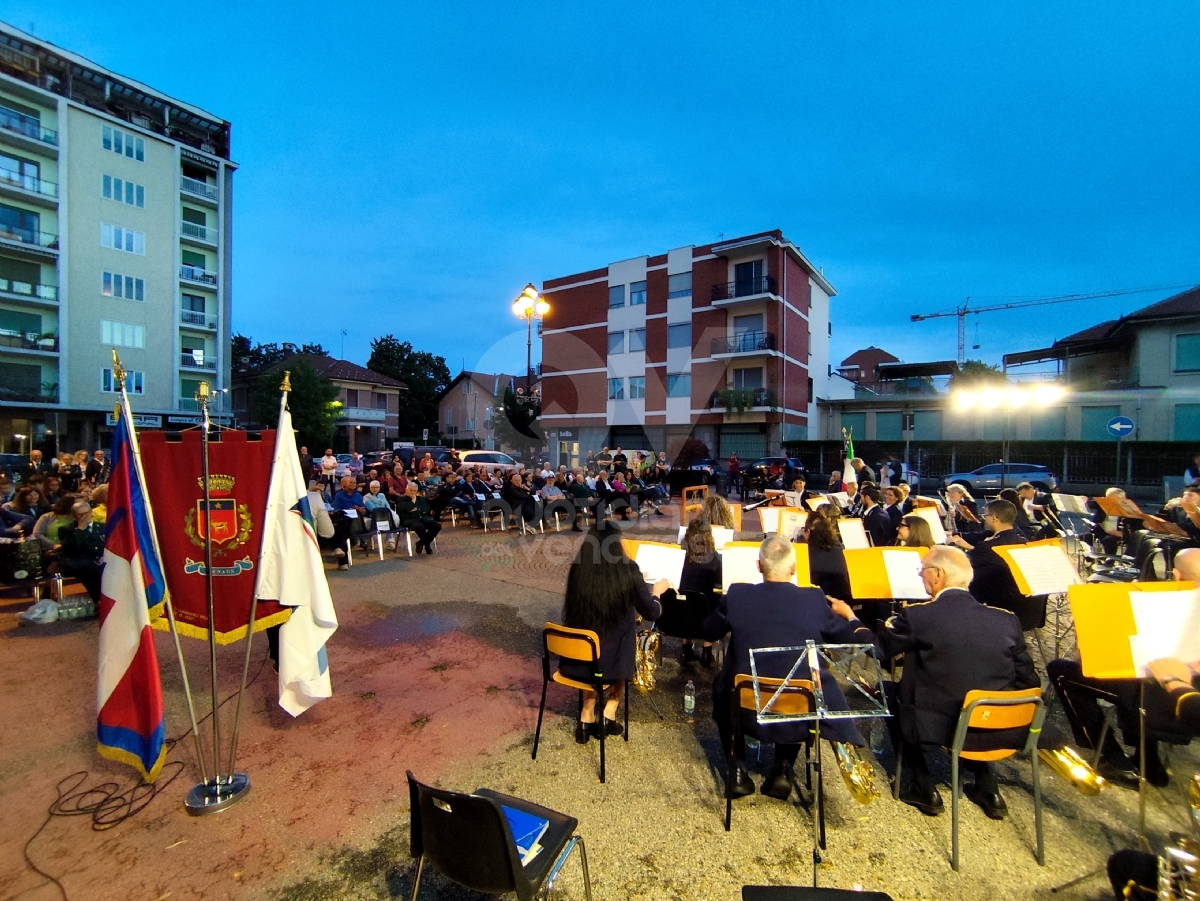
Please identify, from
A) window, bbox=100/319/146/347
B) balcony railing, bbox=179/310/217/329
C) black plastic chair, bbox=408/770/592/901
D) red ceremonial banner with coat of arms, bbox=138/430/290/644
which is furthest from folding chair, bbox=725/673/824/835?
balcony railing, bbox=179/310/217/329

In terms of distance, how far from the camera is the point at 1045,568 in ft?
15.3

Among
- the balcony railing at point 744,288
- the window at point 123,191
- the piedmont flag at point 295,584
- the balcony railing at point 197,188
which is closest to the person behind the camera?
the piedmont flag at point 295,584

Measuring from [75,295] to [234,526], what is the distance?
3727cm

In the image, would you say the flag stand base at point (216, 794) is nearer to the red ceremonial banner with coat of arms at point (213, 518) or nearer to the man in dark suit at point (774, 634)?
the red ceremonial banner with coat of arms at point (213, 518)

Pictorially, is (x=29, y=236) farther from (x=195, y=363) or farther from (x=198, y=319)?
(x=195, y=363)

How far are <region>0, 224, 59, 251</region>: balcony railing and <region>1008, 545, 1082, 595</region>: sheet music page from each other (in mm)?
40625

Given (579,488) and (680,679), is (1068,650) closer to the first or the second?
(680,679)

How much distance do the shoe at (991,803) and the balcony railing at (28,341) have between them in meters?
39.9

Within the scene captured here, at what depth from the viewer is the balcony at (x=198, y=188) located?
33.2m

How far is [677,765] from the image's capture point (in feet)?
11.8

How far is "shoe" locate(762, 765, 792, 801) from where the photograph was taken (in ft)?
10.7

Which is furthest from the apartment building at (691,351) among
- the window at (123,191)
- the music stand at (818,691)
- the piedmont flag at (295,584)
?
the piedmont flag at (295,584)

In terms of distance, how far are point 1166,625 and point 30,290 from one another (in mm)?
41463

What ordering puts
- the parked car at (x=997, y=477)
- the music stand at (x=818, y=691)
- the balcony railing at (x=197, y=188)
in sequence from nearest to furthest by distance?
the music stand at (x=818, y=691) → the parked car at (x=997, y=477) → the balcony railing at (x=197, y=188)
